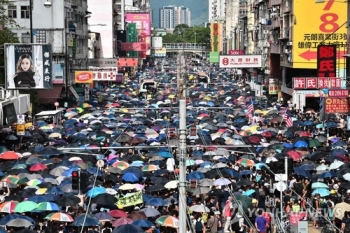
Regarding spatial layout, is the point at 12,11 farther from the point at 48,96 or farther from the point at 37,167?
the point at 37,167

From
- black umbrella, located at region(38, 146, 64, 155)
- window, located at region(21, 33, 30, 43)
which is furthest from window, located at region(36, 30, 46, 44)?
black umbrella, located at region(38, 146, 64, 155)

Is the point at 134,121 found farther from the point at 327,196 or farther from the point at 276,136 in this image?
the point at 327,196

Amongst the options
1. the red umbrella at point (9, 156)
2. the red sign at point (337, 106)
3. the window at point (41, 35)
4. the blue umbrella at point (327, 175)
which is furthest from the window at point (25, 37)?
the blue umbrella at point (327, 175)

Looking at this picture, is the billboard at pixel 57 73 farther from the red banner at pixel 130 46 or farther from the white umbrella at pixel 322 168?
the red banner at pixel 130 46


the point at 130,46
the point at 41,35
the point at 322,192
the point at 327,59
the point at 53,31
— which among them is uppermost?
the point at 53,31

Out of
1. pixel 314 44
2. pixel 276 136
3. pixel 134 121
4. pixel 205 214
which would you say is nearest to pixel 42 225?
pixel 205 214

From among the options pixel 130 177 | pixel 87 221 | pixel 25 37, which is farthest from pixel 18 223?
pixel 25 37
